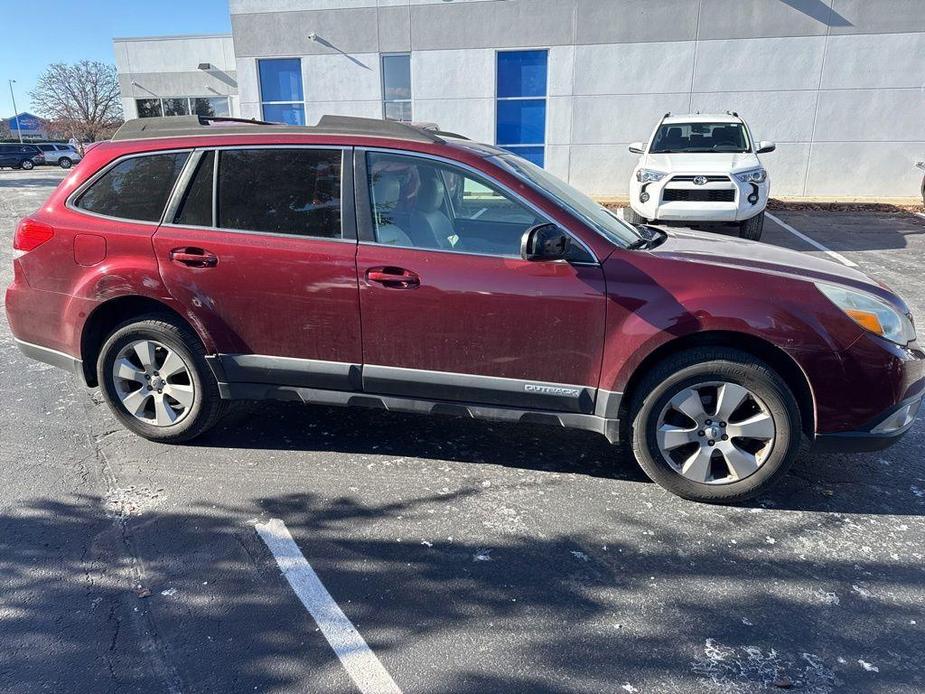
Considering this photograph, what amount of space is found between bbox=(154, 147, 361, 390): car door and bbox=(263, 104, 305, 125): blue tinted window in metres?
15.0

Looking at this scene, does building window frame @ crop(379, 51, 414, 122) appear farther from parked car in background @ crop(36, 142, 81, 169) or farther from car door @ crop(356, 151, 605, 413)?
parked car in background @ crop(36, 142, 81, 169)

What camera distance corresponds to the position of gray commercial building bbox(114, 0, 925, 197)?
14922 millimetres

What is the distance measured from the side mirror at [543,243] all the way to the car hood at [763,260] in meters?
0.52

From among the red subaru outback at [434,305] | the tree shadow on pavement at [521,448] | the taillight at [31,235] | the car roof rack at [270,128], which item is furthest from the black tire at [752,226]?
the taillight at [31,235]

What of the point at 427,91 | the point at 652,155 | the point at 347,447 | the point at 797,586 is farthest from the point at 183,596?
the point at 427,91

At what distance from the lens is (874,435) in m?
3.17

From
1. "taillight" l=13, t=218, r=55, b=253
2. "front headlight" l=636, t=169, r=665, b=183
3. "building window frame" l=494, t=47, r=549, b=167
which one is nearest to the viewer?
"taillight" l=13, t=218, r=55, b=253

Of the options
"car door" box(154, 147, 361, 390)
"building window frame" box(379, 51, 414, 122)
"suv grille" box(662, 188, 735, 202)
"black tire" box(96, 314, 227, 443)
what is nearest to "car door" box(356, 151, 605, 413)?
"car door" box(154, 147, 361, 390)

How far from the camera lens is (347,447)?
4.04m

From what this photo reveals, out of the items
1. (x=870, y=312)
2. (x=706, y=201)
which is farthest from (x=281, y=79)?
(x=870, y=312)

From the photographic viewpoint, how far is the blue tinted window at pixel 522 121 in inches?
645

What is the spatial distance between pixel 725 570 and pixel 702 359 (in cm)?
97

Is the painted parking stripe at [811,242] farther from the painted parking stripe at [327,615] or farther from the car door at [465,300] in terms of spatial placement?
the painted parking stripe at [327,615]

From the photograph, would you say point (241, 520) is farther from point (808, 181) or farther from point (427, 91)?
point (808, 181)
